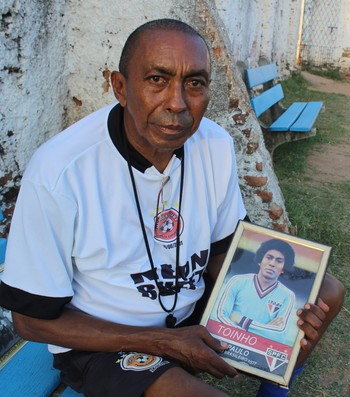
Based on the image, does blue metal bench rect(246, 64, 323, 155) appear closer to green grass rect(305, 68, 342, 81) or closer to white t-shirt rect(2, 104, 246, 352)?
white t-shirt rect(2, 104, 246, 352)

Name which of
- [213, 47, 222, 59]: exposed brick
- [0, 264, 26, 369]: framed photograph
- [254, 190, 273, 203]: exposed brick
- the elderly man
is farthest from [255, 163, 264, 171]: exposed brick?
[0, 264, 26, 369]: framed photograph

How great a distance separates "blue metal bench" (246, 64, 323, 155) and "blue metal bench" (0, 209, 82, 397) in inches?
149

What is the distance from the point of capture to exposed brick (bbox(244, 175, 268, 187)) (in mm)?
3330

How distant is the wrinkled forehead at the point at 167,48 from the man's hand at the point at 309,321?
0.83m

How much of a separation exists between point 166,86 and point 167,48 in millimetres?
111

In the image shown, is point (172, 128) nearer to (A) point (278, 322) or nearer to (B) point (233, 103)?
(A) point (278, 322)

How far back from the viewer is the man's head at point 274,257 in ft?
5.55

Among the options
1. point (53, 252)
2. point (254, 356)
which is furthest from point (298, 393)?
point (53, 252)

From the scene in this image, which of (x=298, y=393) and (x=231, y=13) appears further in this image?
(x=231, y=13)

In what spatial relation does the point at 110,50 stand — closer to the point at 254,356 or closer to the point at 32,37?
the point at 32,37

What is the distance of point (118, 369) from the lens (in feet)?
4.97

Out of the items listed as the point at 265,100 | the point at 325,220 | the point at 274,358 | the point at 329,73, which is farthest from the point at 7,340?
the point at 329,73

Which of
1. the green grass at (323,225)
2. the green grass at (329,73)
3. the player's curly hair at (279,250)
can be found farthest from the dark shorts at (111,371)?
the green grass at (329,73)

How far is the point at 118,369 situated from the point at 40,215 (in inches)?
19.7
